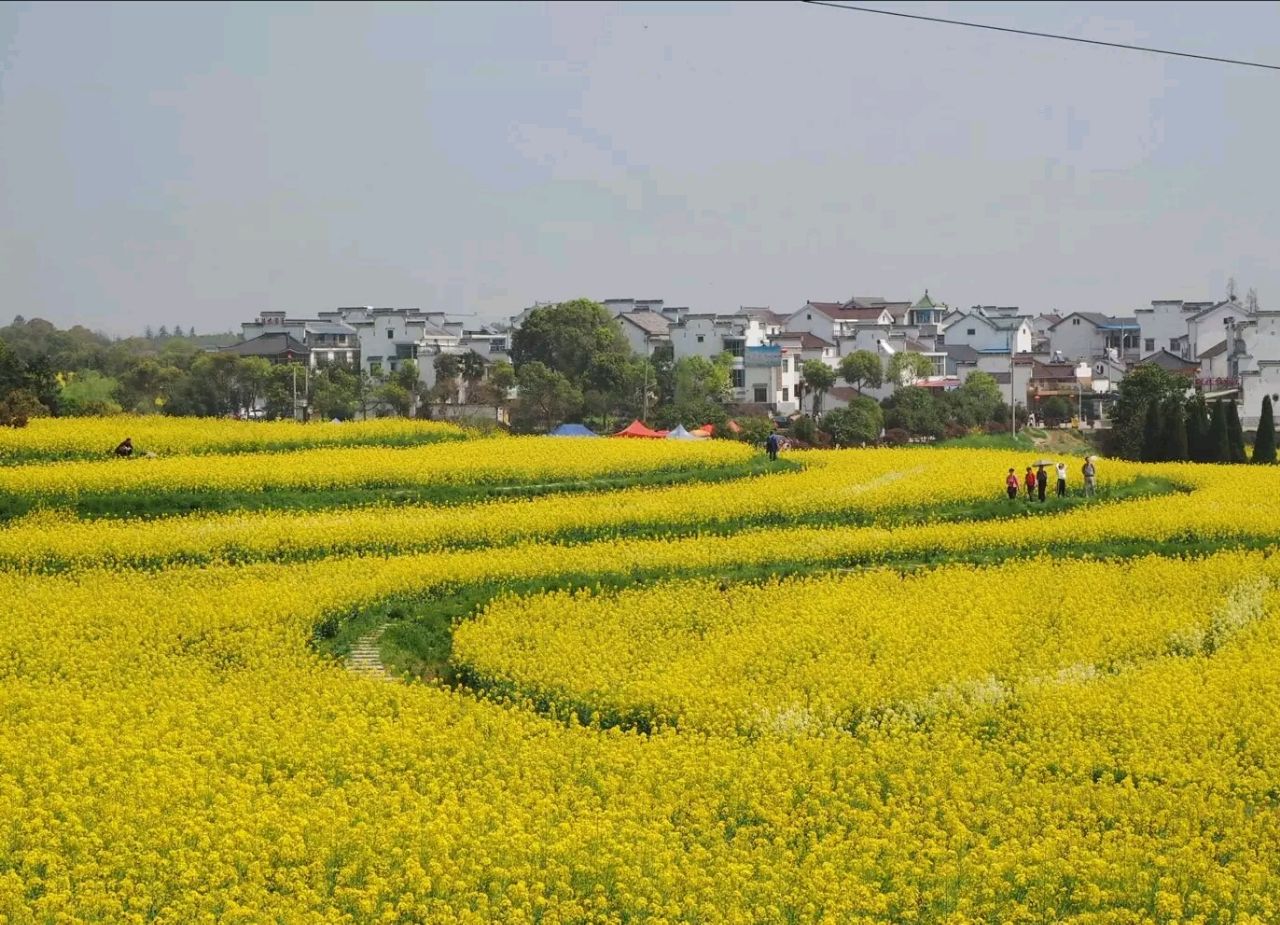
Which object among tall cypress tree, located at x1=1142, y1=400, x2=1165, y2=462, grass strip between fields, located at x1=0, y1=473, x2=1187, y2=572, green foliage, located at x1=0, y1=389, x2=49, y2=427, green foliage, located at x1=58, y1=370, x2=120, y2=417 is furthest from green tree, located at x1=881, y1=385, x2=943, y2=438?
green foliage, located at x1=0, y1=389, x2=49, y2=427

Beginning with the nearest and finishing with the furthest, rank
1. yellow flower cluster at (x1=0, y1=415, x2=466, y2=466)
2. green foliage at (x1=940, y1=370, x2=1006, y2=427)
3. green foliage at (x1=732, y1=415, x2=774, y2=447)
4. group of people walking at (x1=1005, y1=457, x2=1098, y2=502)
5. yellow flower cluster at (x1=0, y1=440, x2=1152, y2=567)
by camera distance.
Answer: yellow flower cluster at (x1=0, y1=440, x2=1152, y2=567)
group of people walking at (x1=1005, y1=457, x2=1098, y2=502)
yellow flower cluster at (x1=0, y1=415, x2=466, y2=466)
green foliage at (x1=732, y1=415, x2=774, y2=447)
green foliage at (x1=940, y1=370, x2=1006, y2=427)

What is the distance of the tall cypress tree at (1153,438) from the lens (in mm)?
48812

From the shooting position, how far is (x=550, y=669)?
67.6ft

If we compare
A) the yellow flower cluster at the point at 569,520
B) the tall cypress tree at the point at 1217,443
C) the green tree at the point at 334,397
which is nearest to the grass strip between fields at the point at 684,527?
the yellow flower cluster at the point at 569,520

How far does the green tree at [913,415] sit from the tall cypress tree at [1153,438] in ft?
73.7

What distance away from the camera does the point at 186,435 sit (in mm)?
40125

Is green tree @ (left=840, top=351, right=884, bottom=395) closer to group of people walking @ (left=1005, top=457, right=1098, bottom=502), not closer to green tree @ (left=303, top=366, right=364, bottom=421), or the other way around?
green tree @ (left=303, top=366, right=364, bottom=421)

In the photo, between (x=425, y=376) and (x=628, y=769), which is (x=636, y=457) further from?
(x=425, y=376)

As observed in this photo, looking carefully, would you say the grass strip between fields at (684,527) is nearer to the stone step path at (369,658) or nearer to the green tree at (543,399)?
the stone step path at (369,658)

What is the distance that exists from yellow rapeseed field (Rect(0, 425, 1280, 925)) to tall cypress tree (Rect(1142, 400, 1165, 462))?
17.8 meters

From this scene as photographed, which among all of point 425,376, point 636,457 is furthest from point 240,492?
point 425,376

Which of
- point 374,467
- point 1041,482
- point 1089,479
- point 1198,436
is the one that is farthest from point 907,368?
point 374,467

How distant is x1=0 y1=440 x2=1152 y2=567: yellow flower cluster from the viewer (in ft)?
95.6

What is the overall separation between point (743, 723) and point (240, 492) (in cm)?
1867
